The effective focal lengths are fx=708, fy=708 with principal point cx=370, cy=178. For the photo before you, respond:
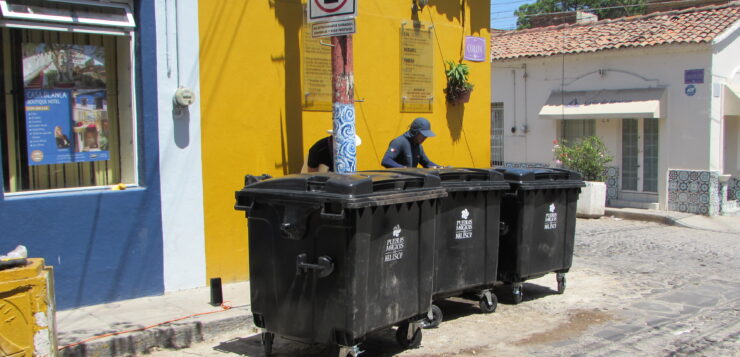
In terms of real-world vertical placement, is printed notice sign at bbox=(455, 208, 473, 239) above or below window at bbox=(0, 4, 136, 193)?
below

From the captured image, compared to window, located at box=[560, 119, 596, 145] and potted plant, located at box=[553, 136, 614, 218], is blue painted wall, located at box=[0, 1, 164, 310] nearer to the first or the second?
potted plant, located at box=[553, 136, 614, 218]

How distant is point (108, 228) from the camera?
6.94 meters

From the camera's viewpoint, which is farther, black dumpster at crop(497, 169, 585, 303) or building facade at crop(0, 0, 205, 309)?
black dumpster at crop(497, 169, 585, 303)

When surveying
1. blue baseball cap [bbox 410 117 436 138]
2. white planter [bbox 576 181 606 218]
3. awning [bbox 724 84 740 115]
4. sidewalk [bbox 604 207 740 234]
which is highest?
awning [bbox 724 84 740 115]

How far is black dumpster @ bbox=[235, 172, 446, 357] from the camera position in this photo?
17.2 feet

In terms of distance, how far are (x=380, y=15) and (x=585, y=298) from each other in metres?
4.44

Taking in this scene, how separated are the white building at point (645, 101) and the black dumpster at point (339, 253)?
11.4 metres

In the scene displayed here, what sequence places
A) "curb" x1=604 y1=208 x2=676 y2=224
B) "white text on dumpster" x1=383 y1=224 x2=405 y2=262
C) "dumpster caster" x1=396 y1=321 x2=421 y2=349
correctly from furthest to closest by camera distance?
"curb" x1=604 y1=208 x2=676 y2=224, "dumpster caster" x1=396 y1=321 x2=421 y2=349, "white text on dumpster" x1=383 y1=224 x2=405 y2=262

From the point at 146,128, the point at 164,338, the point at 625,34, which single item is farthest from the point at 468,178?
the point at 625,34

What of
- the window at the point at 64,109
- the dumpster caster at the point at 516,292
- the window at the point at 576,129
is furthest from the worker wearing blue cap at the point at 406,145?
the window at the point at 576,129

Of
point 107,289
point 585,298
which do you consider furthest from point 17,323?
point 585,298

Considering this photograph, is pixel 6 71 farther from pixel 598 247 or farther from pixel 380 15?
pixel 598 247

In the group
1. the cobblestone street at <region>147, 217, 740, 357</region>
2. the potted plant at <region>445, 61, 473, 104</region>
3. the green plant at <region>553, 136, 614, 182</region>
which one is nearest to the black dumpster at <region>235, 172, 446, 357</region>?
the cobblestone street at <region>147, 217, 740, 357</region>

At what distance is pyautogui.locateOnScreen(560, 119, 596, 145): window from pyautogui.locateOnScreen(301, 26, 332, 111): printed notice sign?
10017 millimetres
